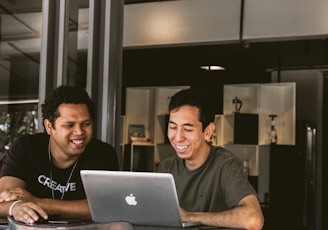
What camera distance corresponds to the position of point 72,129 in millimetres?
2869

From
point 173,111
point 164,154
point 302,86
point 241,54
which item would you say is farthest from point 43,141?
point 302,86

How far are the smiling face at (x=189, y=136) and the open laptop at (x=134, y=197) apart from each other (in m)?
0.50

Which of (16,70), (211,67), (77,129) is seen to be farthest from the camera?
(211,67)

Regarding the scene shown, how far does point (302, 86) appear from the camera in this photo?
940 cm

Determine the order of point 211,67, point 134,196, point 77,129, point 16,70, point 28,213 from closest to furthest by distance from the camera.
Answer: point 134,196, point 28,213, point 77,129, point 16,70, point 211,67

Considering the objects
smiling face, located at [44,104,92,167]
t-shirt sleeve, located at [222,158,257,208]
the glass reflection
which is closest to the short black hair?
t-shirt sleeve, located at [222,158,257,208]

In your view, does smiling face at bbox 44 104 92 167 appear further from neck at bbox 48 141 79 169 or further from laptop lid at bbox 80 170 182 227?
laptop lid at bbox 80 170 182 227

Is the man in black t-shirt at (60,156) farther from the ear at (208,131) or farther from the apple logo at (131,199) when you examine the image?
the apple logo at (131,199)

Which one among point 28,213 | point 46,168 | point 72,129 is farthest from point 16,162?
point 28,213

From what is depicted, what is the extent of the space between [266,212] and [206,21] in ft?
9.99

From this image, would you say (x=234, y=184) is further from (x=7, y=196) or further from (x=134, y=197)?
(x=7, y=196)

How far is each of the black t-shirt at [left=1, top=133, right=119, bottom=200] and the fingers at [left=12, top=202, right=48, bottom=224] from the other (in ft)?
1.72

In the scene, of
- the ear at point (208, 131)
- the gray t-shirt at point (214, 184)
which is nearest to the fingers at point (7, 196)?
the gray t-shirt at point (214, 184)

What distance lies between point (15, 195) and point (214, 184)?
2.79 feet
